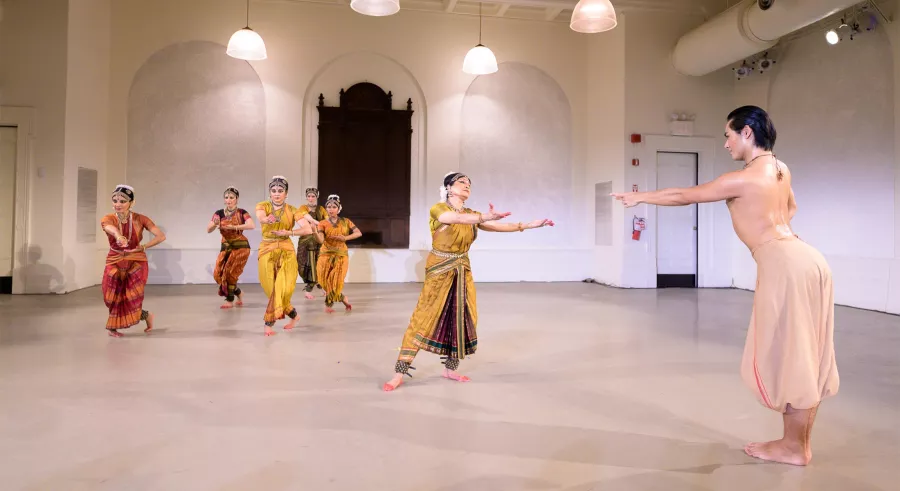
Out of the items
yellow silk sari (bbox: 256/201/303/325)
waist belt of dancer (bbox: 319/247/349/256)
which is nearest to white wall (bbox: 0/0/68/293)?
waist belt of dancer (bbox: 319/247/349/256)

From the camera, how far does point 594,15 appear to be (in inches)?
199

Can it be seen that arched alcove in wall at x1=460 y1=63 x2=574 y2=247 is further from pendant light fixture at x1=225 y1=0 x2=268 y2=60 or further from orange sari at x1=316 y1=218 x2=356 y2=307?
pendant light fixture at x1=225 y1=0 x2=268 y2=60

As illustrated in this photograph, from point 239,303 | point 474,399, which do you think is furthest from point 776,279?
point 239,303

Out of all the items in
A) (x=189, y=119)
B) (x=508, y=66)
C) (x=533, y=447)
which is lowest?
(x=533, y=447)

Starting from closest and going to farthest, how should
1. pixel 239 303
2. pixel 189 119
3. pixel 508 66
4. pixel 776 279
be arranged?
pixel 776 279
pixel 239 303
pixel 189 119
pixel 508 66

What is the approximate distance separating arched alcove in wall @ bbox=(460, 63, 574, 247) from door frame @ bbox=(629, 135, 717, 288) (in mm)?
1561

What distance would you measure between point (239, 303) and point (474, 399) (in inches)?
178

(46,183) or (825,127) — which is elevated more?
(825,127)

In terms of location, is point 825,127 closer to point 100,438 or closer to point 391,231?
point 391,231

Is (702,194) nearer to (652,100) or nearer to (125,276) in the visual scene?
(125,276)

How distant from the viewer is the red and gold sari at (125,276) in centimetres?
474

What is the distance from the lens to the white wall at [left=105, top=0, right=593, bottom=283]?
9000 millimetres

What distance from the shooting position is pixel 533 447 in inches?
98.3

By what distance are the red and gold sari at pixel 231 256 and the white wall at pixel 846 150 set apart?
25.8ft
